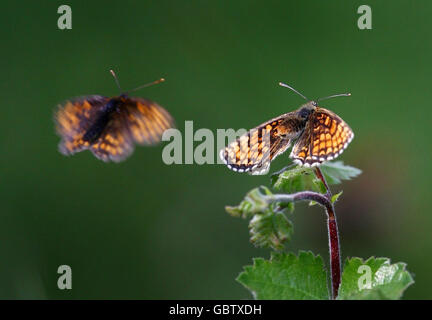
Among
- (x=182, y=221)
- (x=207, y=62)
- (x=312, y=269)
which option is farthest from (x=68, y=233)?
(x=312, y=269)

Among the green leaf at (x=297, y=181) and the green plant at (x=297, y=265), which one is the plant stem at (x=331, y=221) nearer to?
the green plant at (x=297, y=265)

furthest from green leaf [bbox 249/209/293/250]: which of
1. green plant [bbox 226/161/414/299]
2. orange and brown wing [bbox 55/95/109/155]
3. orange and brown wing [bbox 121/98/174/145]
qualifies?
orange and brown wing [bbox 55/95/109/155]

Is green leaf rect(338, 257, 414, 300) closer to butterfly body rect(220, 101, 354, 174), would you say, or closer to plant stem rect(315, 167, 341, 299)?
plant stem rect(315, 167, 341, 299)

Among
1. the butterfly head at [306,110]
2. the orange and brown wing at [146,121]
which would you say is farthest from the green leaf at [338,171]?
the orange and brown wing at [146,121]

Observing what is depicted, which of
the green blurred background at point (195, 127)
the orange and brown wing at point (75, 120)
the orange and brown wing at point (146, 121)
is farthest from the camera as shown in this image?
the green blurred background at point (195, 127)

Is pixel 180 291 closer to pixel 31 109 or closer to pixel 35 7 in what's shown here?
pixel 31 109

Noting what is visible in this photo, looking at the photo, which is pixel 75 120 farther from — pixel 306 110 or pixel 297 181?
pixel 297 181

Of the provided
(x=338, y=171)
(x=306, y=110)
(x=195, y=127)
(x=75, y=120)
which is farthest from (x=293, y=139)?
(x=195, y=127)
